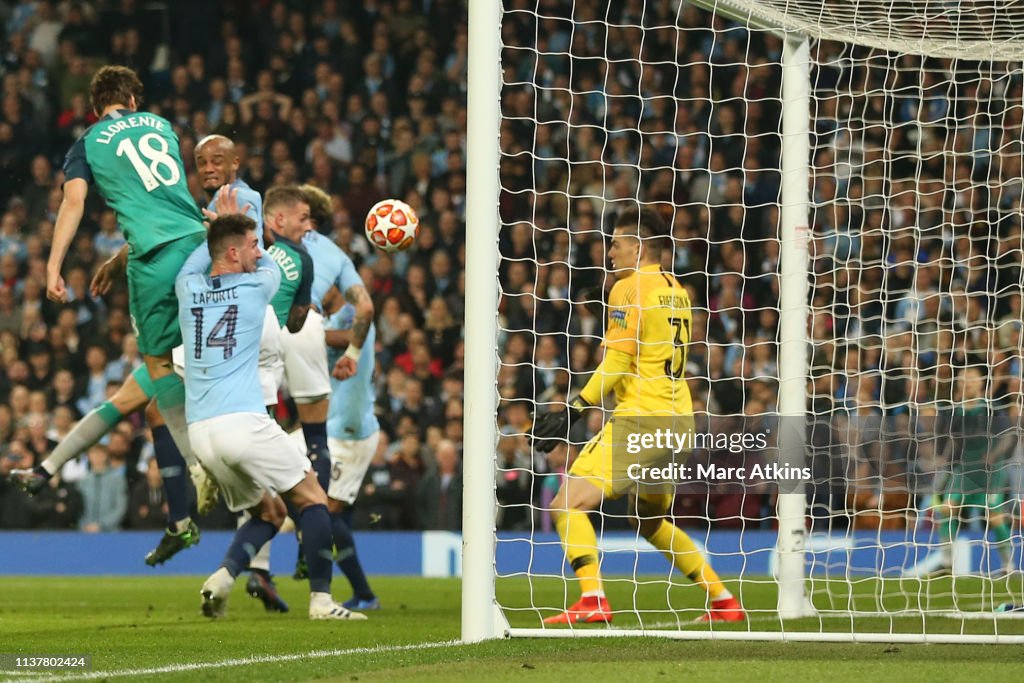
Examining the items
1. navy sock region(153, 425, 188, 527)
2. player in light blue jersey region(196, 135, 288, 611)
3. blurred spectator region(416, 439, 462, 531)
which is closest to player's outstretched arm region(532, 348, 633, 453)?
player in light blue jersey region(196, 135, 288, 611)

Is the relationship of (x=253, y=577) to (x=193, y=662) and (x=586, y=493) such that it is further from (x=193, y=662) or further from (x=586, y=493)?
(x=193, y=662)

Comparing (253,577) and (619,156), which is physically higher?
(619,156)

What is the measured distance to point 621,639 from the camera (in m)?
5.53

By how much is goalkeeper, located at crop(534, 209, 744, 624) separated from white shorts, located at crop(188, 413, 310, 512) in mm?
1142

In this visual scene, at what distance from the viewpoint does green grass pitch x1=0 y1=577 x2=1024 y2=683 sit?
4453mm

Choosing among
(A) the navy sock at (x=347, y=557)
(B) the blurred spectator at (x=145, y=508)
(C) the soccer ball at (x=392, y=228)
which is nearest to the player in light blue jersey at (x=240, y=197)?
(A) the navy sock at (x=347, y=557)

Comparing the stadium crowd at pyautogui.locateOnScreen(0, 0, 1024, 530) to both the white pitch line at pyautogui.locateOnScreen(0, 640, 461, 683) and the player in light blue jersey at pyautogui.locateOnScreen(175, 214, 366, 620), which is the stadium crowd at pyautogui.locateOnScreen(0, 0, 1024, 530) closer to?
the player in light blue jersey at pyautogui.locateOnScreen(175, 214, 366, 620)

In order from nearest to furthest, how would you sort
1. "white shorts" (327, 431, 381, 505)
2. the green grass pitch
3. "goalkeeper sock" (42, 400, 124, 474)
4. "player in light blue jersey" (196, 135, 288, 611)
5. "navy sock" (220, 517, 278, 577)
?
the green grass pitch < "navy sock" (220, 517, 278, 577) < "player in light blue jersey" (196, 135, 288, 611) < "goalkeeper sock" (42, 400, 124, 474) < "white shorts" (327, 431, 381, 505)

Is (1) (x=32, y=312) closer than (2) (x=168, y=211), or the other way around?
(2) (x=168, y=211)

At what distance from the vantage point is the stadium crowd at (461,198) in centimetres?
1167

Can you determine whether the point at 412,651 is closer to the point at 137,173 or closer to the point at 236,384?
the point at 236,384

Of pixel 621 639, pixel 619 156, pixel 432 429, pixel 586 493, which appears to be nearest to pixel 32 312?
pixel 432 429

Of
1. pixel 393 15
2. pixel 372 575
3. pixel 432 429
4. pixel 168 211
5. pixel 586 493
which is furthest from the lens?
pixel 393 15

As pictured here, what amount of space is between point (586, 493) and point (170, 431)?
224cm
